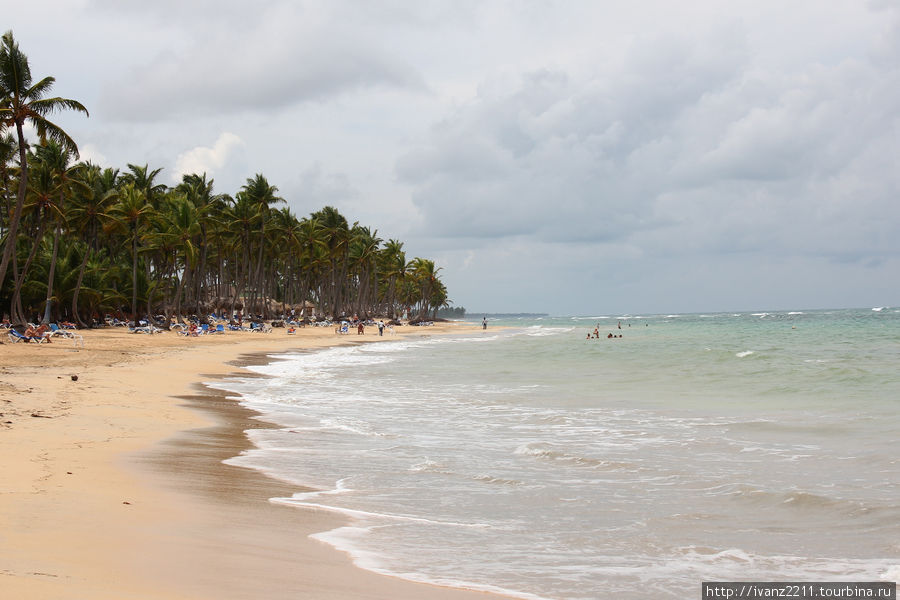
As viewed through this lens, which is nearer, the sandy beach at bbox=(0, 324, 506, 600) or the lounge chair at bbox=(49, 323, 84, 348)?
the sandy beach at bbox=(0, 324, 506, 600)

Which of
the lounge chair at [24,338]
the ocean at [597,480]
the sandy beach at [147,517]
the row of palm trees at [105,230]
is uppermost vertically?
the row of palm trees at [105,230]

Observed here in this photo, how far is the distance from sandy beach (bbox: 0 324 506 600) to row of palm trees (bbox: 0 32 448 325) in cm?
1985

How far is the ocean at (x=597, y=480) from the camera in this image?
5113 millimetres

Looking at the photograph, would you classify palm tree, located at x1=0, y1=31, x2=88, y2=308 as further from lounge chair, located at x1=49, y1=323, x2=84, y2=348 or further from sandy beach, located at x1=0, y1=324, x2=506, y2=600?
sandy beach, located at x1=0, y1=324, x2=506, y2=600

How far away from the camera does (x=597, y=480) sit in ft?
26.6

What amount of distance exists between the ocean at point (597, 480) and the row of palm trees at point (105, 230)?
1727cm

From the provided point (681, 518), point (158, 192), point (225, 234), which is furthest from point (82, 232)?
point (681, 518)

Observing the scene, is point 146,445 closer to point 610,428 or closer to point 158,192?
point 610,428

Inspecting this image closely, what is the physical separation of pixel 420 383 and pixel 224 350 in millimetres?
15275

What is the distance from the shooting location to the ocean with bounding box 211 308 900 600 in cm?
511

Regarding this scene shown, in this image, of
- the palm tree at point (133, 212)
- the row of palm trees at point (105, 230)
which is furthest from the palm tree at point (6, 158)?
the palm tree at point (133, 212)

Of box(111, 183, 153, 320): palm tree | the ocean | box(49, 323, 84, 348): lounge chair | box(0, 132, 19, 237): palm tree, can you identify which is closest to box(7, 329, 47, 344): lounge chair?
box(49, 323, 84, 348): lounge chair

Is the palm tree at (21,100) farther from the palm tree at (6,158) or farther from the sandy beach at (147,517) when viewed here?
the sandy beach at (147,517)

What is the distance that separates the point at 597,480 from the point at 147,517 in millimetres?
4899
